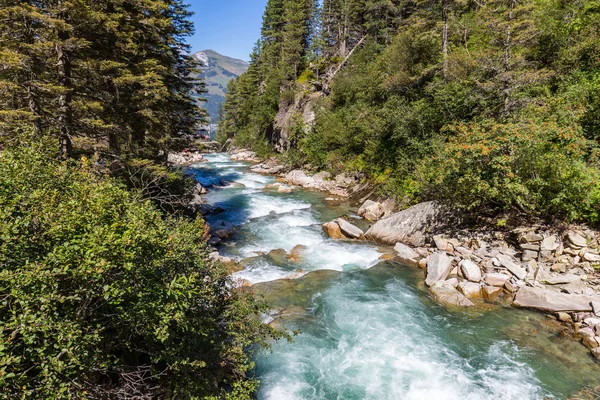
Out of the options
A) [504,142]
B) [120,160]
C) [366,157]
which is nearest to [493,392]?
[504,142]

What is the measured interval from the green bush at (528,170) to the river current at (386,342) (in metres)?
4.57

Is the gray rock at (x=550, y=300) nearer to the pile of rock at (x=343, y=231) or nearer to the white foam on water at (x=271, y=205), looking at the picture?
the pile of rock at (x=343, y=231)

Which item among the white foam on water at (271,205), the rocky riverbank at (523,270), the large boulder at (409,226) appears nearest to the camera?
the rocky riverbank at (523,270)

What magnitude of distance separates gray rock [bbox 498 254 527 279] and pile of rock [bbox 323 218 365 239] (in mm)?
6867

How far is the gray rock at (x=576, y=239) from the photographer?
10.7 metres

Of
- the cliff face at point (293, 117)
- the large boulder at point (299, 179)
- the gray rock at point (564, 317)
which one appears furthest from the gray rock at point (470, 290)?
the cliff face at point (293, 117)

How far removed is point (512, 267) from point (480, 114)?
9.30 metres

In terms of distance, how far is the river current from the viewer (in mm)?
7406

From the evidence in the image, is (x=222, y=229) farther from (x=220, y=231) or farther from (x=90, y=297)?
(x=90, y=297)

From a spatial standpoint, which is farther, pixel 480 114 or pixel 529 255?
pixel 480 114

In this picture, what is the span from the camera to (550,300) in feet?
31.9

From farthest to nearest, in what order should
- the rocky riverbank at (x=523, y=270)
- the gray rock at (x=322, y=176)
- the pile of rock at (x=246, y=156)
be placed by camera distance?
the pile of rock at (x=246, y=156) → the gray rock at (x=322, y=176) → the rocky riverbank at (x=523, y=270)

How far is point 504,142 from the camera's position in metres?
12.4

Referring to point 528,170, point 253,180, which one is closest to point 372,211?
point 528,170
